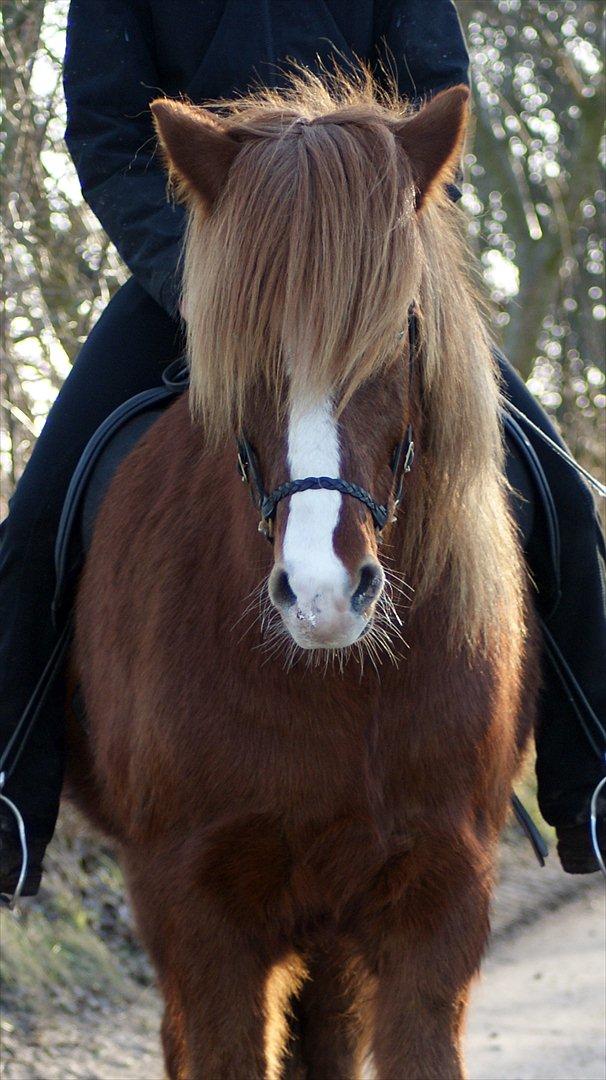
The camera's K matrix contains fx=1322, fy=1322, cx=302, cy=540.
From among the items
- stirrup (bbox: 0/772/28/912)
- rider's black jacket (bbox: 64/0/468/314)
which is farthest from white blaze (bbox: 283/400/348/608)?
stirrup (bbox: 0/772/28/912)

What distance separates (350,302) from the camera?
7.27 feet

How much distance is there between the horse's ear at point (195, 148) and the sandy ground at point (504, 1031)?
129 inches

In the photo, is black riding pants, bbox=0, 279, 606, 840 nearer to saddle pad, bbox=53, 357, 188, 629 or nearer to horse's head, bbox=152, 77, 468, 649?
saddle pad, bbox=53, 357, 188, 629

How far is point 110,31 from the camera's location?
3.28 meters

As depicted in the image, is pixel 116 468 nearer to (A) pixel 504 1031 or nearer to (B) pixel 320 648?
(B) pixel 320 648

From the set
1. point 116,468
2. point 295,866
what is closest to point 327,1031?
point 295,866

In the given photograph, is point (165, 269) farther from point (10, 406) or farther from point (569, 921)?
point (569, 921)

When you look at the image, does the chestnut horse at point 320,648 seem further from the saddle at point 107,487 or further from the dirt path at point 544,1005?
the dirt path at point 544,1005

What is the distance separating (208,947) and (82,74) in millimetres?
2122

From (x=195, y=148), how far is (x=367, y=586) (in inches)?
34.9

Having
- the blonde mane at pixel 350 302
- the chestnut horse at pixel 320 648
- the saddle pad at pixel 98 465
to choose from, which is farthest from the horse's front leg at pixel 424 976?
the saddle pad at pixel 98 465

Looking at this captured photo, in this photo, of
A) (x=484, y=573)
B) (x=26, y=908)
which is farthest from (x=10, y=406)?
(x=484, y=573)

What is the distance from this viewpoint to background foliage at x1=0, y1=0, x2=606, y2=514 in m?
5.38

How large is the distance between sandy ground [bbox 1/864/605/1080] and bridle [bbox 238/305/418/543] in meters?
2.92
